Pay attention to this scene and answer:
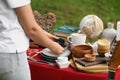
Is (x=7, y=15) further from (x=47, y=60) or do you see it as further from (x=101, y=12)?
(x=101, y=12)

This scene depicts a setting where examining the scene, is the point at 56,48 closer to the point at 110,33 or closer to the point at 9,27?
the point at 9,27

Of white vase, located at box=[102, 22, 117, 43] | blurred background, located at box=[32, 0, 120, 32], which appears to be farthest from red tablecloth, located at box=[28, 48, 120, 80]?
blurred background, located at box=[32, 0, 120, 32]

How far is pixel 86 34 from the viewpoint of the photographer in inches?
89.7

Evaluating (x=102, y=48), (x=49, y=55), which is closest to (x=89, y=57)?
(x=102, y=48)

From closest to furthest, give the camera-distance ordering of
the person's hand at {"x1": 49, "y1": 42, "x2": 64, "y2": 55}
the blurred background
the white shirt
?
the white shirt, the person's hand at {"x1": 49, "y1": 42, "x2": 64, "y2": 55}, the blurred background

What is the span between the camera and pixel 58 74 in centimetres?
196

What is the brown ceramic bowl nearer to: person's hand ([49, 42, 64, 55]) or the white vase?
person's hand ([49, 42, 64, 55])

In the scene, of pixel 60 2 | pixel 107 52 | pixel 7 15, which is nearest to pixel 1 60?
pixel 7 15

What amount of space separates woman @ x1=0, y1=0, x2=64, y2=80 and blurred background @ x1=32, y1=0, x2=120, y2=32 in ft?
10.1

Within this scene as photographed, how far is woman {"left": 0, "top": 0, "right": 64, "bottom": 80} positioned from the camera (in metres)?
1.53

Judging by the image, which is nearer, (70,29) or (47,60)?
(47,60)

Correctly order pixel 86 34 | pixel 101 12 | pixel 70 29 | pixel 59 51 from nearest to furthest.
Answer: pixel 59 51
pixel 86 34
pixel 70 29
pixel 101 12

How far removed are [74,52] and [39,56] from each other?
240 mm

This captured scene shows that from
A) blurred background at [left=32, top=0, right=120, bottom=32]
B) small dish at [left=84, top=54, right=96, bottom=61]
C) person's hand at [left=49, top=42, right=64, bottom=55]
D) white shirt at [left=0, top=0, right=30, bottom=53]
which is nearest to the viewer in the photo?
white shirt at [left=0, top=0, right=30, bottom=53]
